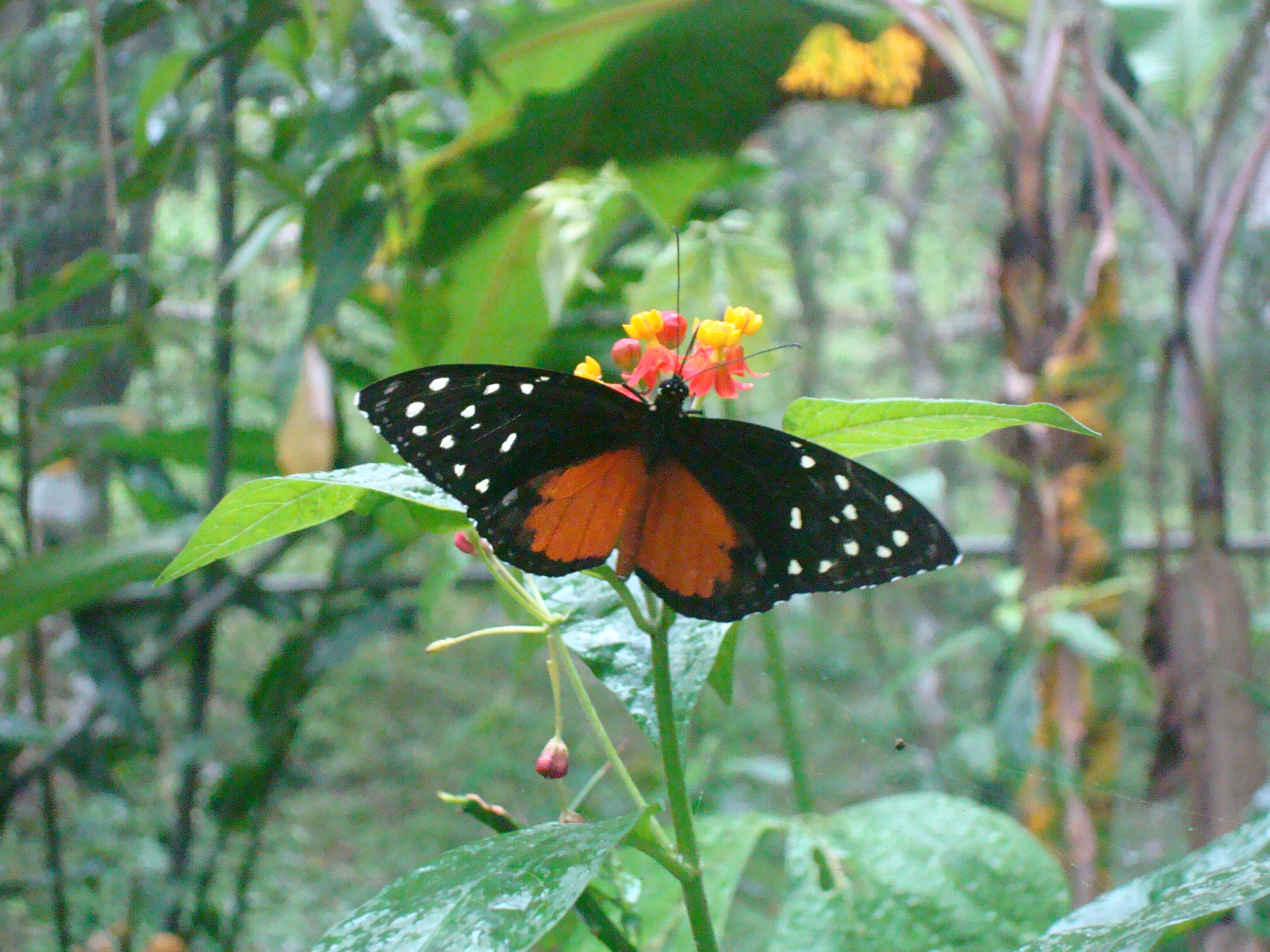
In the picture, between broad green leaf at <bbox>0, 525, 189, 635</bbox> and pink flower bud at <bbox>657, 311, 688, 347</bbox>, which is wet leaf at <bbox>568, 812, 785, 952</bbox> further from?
broad green leaf at <bbox>0, 525, 189, 635</bbox>

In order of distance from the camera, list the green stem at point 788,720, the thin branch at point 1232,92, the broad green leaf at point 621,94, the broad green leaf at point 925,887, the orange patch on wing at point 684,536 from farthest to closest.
A: the broad green leaf at point 621,94, the thin branch at point 1232,92, the green stem at point 788,720, the broad green leaf at point 925,887, the orange patch on wing at point 684,536

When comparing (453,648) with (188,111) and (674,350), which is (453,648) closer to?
(188,111)

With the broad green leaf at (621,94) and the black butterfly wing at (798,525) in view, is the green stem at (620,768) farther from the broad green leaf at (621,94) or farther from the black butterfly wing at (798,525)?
the broad green leaf at (621,94)

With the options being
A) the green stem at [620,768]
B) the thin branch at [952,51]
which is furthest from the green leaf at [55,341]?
the thin branch at [952,51]

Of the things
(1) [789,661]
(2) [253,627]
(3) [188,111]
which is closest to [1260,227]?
(1) [789,661]

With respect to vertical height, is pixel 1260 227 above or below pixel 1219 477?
above

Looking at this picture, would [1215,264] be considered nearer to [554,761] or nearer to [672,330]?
[672,330]

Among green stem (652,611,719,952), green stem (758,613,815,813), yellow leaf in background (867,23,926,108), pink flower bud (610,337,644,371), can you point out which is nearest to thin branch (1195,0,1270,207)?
yellow leaf in background (867,23,926,108)
